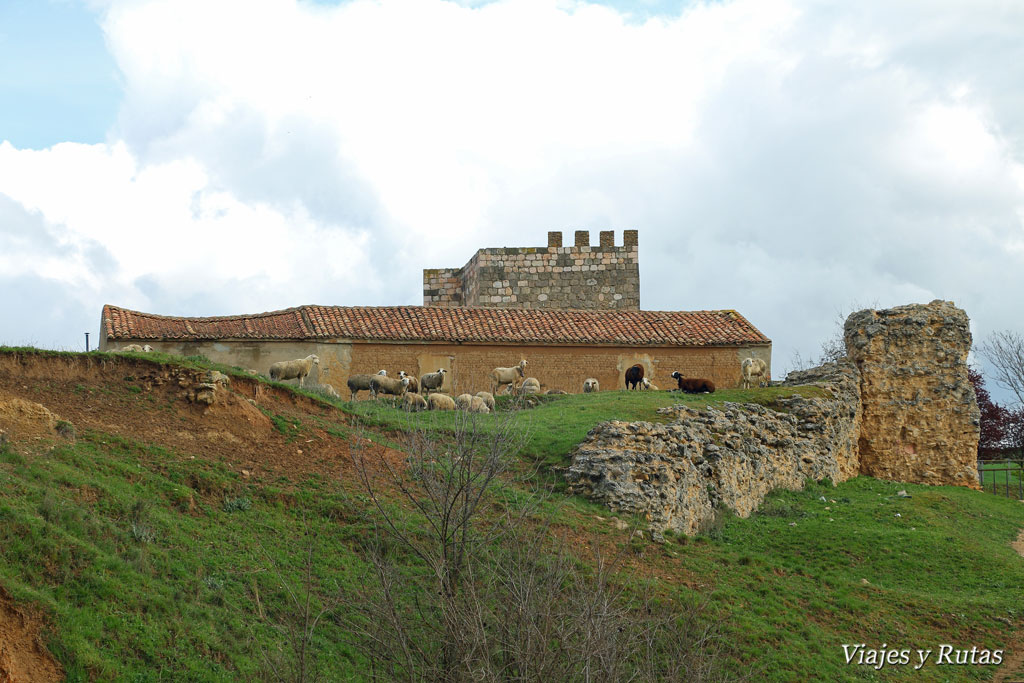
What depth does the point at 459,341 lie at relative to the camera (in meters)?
31.1

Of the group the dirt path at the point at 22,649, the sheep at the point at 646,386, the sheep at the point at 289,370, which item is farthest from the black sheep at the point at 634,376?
the dirt path at the point at 22,649

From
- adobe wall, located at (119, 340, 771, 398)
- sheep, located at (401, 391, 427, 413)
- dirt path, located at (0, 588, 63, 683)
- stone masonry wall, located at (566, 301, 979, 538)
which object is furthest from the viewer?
adobe wall, located at (119, 340, 771, 398)

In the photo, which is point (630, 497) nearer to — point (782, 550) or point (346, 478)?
point (782, 550)

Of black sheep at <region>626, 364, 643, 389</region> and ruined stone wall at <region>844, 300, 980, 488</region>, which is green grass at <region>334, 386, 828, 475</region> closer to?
black sheep at <region>626, 364, 643, 389</region>

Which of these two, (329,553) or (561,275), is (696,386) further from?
(329,553)

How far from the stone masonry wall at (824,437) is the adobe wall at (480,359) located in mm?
3291

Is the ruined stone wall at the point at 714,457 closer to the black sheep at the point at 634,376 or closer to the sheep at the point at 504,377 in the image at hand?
the black sheep at the point at 634,376

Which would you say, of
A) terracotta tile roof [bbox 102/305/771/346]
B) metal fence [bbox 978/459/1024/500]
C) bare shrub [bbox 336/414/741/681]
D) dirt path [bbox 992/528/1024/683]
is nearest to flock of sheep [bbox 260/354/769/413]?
terracotta tile roof [bbox 102/305/771/346]

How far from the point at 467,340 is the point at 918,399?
1221 cm

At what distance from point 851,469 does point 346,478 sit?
48.3 feet

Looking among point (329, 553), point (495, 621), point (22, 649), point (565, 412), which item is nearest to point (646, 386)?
point (565, 412)

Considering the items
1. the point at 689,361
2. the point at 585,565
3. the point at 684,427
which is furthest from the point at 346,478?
the point at 689,361

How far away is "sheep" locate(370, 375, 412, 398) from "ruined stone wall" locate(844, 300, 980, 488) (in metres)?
11.9

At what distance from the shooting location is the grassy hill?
11.5m
